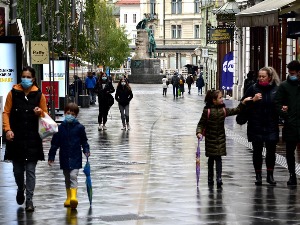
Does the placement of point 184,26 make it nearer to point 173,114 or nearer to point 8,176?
point 173,114

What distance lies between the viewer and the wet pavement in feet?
45.2

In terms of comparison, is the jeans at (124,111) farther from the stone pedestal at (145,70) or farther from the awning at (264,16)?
the stone pedestal at (145,70)

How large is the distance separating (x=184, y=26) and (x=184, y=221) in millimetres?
148303

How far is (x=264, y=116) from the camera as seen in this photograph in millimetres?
17219

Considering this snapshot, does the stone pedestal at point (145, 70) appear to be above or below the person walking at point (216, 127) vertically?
below

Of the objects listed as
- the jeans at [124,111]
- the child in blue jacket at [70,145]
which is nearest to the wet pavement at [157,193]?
the child in blue jacket at [70,145]

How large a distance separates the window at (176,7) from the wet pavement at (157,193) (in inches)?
5320

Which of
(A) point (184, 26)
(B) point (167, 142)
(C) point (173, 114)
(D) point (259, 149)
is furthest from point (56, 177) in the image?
(A) point (184, 26)

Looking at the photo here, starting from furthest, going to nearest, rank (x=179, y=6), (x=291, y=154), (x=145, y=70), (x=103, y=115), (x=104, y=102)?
1. (x=179, y=6)
2. (x=145, y=70)
3. (x=104, y=102)
4. (x=103, y=115)
5. (x=291, y=154)

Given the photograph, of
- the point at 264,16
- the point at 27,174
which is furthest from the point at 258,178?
the point at 264,16

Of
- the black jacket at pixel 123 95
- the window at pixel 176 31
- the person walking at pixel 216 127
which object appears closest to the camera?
the person walking at pixel 216 127

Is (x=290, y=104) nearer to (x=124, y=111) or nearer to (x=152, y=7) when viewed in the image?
(x=124, y=111)

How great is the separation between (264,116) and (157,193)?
7.18 feet

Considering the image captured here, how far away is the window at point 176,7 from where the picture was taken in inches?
6344
